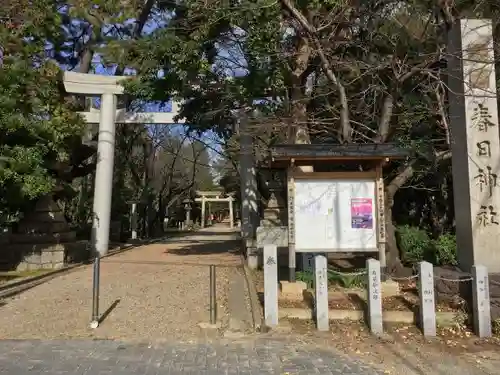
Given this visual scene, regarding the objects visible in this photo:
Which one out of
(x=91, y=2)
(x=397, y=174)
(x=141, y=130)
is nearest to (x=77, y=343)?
(x=397, y=174)

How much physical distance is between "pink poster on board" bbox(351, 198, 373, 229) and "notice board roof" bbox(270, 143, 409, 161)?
2.62 feet

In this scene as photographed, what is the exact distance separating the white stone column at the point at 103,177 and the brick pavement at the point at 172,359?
36.9 feet

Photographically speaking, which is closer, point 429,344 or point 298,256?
point 429,344

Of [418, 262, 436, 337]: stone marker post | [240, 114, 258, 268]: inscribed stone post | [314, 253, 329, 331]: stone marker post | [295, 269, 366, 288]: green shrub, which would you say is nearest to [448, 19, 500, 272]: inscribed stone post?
[418, 262, 436, 337]: stone marker post

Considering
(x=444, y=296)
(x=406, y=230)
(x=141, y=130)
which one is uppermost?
(x=141, y=130)

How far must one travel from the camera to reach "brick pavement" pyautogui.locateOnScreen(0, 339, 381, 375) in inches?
199

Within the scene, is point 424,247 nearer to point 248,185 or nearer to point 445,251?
point 445,251

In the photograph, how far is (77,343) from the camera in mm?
6031

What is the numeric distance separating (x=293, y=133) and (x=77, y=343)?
7.41 m

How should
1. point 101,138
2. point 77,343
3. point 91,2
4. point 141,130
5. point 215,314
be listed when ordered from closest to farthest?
point 77,343, point 215,314, point 91,2, point 101,138, point 141,130

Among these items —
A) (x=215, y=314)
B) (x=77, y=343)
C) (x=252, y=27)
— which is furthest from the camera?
(x=252, y=27)

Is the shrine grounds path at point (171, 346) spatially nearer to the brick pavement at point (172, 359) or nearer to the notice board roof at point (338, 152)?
the brick pavement at point (172, 359)

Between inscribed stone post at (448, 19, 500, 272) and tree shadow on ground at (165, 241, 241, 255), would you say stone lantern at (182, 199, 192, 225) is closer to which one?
tree shadow on ground at (165, 241, 241, 255)

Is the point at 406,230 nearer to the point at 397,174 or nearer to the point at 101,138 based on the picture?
the point at 397,174
